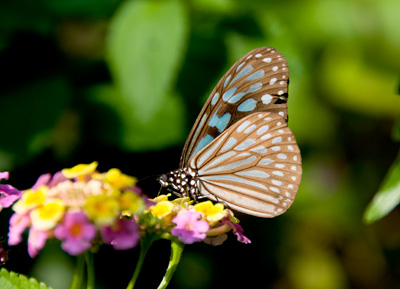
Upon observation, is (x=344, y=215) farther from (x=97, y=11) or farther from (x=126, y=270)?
(x=97, y=11)

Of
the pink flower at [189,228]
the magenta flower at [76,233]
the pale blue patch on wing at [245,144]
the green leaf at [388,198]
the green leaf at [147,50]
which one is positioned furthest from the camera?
the green leaf at [147,50]

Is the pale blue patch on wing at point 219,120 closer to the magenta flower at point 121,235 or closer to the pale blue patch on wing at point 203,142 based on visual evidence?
the pale blue patch on wing at point 203,142

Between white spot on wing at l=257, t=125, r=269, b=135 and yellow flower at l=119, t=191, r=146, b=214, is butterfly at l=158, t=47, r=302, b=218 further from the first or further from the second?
yellow flower at l=119, t=191, r=146, b=214

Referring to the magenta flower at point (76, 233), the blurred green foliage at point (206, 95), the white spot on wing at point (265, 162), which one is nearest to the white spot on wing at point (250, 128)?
the white spot on wing at point (265, 162)

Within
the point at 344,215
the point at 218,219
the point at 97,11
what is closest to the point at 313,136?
the point at 344,215

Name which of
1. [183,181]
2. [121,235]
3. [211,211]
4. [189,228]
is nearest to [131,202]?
[121,235]

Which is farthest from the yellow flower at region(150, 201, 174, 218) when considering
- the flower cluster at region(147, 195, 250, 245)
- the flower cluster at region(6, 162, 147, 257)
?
the flower cluster at region(6, 162, 147, 257)
